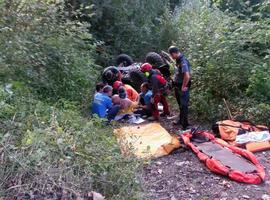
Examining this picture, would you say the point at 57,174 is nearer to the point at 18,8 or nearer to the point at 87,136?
the point at 87,136

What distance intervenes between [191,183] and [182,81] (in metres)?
2.65

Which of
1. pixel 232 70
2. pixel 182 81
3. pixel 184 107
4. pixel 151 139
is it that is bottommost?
pixel 151 139

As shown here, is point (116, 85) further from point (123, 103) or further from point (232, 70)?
point (232, 70)

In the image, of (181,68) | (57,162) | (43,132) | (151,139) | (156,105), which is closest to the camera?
(57,162)

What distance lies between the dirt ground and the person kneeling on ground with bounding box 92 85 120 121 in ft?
7.11

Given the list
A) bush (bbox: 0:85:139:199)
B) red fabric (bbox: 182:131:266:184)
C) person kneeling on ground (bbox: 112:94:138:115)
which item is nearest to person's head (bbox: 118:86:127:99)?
person kneeling on ground (bbox: 112:94:138:115)

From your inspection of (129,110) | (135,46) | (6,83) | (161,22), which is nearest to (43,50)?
(6,83)

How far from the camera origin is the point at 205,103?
25.8 ft

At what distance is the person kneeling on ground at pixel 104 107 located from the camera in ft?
25.4

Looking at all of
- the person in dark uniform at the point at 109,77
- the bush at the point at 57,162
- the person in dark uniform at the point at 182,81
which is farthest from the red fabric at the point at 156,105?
the bush at the point at 57,162

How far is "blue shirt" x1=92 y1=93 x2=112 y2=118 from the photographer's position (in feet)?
25.4

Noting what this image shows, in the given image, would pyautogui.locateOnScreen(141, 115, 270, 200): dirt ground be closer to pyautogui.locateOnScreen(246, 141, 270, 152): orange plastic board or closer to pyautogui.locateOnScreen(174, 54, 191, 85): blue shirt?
pyautogui.locateOnScreen(246, 141, 270, 152): orange plastic board

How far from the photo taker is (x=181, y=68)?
718 cm

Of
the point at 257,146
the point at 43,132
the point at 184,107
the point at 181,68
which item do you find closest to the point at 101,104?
the point at 184,107
